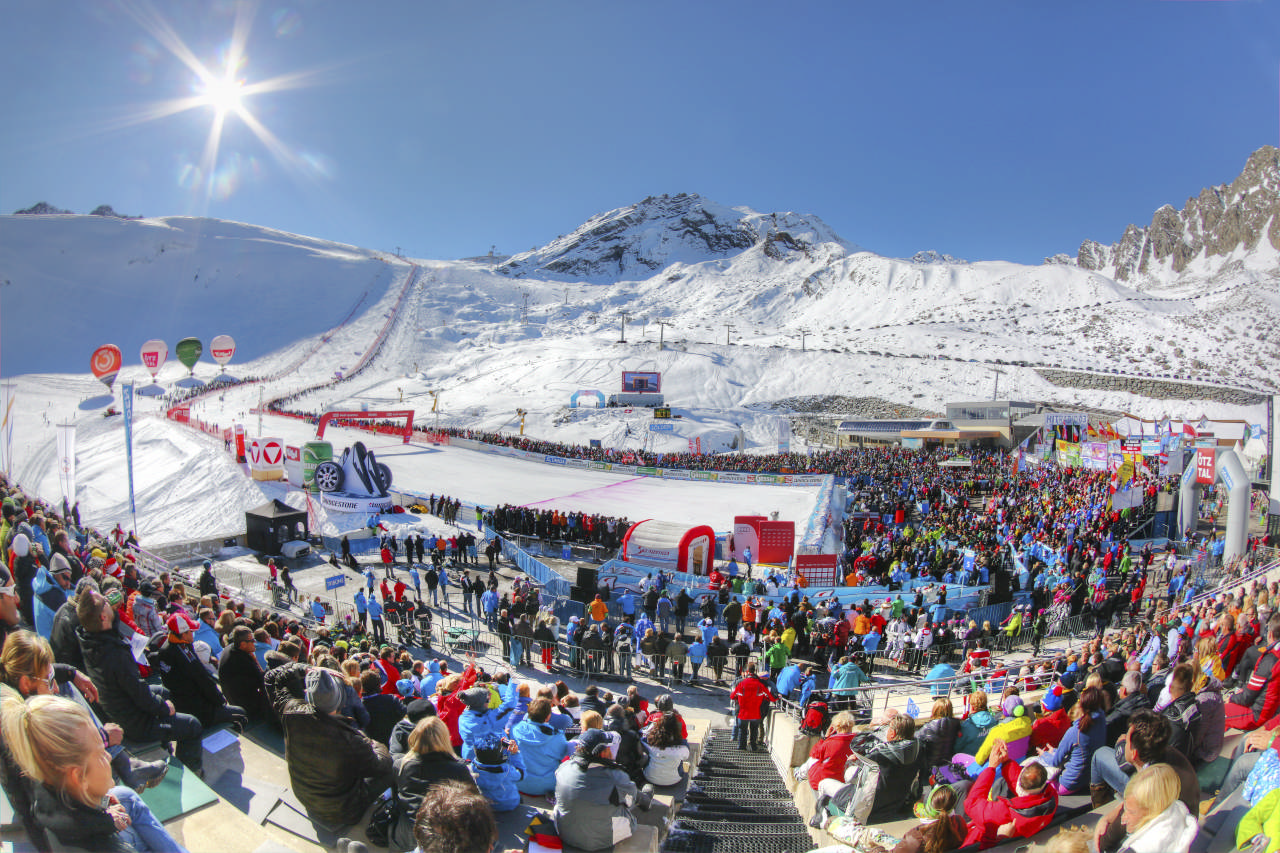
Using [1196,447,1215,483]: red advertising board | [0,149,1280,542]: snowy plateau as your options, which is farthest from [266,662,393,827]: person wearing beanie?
[1196,447,1215,483]: red advertising board

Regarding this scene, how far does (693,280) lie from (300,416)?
113m

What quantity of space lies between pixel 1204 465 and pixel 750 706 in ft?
59.2

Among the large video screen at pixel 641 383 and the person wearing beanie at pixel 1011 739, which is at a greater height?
the large video screen at pixel 641 383

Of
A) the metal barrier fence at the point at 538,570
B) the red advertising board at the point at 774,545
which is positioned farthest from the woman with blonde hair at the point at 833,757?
the red advertising board at the point at 774,545

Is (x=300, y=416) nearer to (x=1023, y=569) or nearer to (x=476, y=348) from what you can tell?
(x=476, y=348)

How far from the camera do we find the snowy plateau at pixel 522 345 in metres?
33.9

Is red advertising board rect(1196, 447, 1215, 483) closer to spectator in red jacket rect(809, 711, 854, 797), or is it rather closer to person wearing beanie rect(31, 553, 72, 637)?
spectator in red jacket rect(809, 711, 854, 797)

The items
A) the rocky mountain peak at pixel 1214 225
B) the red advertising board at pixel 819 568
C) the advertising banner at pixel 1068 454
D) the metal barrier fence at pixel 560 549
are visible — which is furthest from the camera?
the rocky mountain peak at pixel 1214 225

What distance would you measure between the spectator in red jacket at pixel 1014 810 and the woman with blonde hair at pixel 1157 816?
2.92ft

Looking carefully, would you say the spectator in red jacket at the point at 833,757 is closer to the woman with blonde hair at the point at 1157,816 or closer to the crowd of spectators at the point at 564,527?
the woman with blonde hair at the point at 1157,816

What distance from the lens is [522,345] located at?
9019 cm

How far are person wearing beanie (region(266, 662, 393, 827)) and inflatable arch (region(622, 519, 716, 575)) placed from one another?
46.0ft

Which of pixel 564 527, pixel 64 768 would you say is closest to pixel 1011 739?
pixel 64 768

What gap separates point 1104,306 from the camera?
3617 inches
